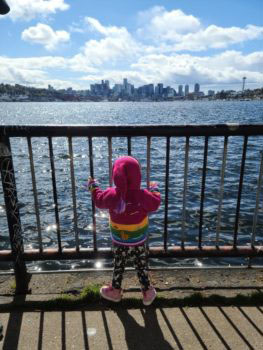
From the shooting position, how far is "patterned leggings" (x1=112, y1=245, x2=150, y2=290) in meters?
3.30

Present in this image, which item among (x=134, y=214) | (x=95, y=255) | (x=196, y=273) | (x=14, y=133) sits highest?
(x=14, y=133)

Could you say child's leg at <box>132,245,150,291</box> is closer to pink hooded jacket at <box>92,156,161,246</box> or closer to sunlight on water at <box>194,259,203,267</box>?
pink hooded jacket at <box>92,156,161,246</box>

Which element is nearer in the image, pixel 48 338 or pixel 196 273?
pixel 48 338

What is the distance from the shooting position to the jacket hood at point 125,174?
9.62 feet

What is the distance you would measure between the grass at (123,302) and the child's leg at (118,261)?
0.18 metres

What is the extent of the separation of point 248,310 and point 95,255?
63.6 inches

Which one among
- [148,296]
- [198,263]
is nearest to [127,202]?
[148,296]

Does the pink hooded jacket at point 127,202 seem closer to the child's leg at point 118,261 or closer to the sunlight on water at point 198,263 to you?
the child's leg at point 118,261

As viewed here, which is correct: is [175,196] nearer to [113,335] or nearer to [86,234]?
[86,234]

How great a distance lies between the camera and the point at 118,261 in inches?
132

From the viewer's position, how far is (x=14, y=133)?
3.38 meters

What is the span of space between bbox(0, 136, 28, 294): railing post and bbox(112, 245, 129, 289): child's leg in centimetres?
97

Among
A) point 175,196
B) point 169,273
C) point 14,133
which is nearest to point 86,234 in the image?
point 175,196

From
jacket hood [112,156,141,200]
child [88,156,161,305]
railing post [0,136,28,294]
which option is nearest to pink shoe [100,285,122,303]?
child [88,156,161,305]
